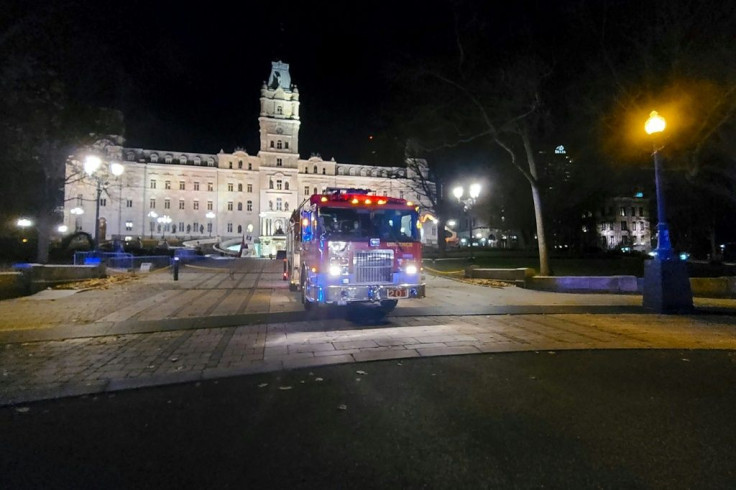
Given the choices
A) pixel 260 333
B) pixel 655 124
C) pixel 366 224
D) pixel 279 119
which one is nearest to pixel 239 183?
pixel 279 119

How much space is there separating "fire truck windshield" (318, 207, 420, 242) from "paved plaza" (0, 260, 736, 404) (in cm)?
210

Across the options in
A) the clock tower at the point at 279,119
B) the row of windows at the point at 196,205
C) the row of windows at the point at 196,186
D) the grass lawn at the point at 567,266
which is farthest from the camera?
the clock tower at the point at 279,119

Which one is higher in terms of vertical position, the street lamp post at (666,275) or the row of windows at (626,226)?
the row of windows at (626,226)

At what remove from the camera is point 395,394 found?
5.81 meters

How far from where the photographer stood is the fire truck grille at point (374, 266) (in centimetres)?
1113

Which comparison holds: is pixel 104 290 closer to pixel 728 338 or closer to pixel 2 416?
pixel 2 416

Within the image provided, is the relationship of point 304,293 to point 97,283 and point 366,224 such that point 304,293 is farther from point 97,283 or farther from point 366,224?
point 97,283

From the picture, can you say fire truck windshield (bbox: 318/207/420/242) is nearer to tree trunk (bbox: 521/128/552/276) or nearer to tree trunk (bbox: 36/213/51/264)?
tree trunk (bbox: 521/128/552/276)

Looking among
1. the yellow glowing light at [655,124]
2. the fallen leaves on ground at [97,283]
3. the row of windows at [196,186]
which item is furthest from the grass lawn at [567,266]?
the row of windows at [196,186]

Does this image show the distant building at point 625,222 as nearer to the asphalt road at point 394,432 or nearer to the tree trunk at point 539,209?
the tree trunk at point 539,209

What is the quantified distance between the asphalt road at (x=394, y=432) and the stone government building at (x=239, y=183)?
321ft

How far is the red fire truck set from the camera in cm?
1103

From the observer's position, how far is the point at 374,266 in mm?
11258

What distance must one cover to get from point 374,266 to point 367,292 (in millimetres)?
641
